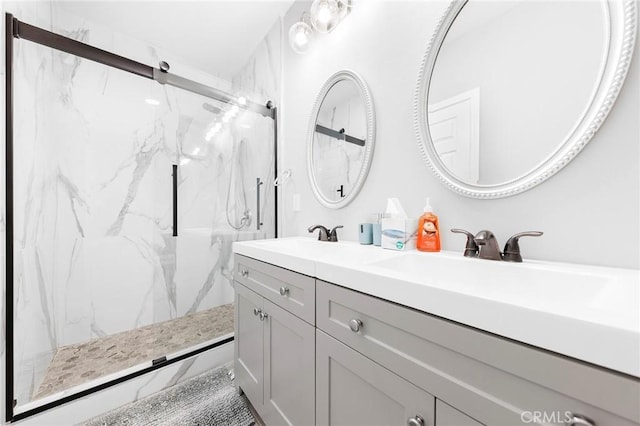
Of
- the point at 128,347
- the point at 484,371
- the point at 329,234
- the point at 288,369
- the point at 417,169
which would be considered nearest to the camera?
the point at 484,371

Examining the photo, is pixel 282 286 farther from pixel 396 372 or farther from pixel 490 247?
pixel 490 247

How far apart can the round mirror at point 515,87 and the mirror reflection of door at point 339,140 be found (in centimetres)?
38

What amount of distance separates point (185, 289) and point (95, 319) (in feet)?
2.05

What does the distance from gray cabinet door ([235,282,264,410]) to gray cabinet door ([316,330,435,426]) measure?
1.48ft

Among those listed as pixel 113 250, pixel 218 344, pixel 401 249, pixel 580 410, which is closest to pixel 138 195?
pixel 113 250

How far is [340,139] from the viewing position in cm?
147

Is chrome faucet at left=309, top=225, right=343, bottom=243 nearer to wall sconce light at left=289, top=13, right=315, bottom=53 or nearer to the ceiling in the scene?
wall sconce light at left=289, top=13, right=315, bottom=53

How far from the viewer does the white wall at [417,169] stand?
2.11 ft

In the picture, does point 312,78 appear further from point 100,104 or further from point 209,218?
point 100,104

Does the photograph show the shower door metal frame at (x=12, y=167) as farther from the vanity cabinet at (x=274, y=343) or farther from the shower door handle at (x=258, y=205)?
the shower door handle at (x=258, y=205)

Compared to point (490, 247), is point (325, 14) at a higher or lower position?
higher

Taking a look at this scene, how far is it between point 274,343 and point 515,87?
1.34 m

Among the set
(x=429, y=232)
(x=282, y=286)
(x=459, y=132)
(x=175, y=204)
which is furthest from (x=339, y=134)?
(x=175, y=204)

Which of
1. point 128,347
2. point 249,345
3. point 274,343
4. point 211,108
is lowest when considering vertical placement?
point 128,347
